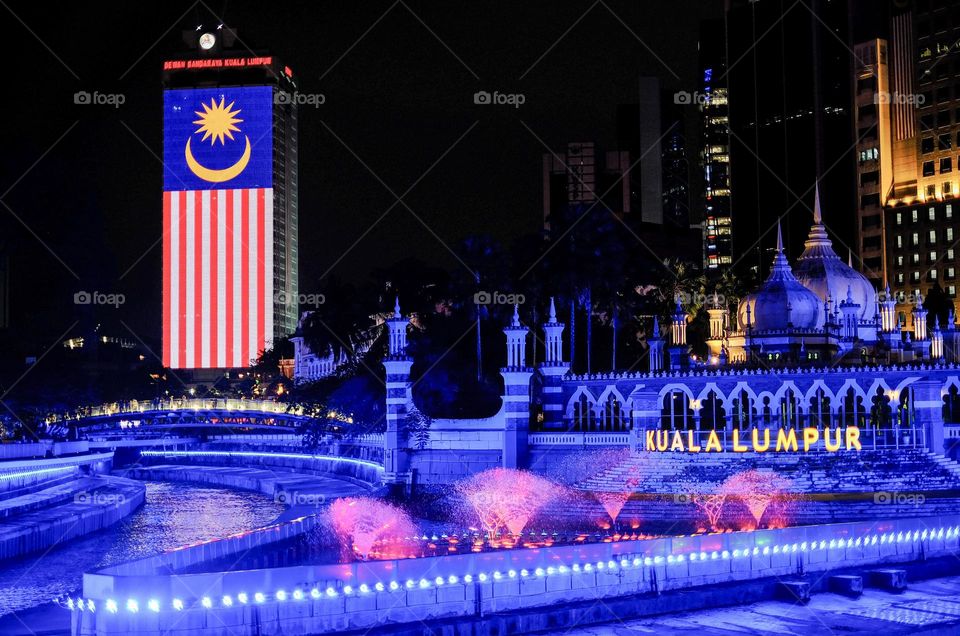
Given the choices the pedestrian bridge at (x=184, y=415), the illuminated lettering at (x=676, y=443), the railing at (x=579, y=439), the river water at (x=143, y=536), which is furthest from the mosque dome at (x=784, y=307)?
the pedestrian bridge at (x=184, y=415)

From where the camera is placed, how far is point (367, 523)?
62344 millimetres

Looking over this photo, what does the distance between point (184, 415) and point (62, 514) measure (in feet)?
204

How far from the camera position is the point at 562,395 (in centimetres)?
7162

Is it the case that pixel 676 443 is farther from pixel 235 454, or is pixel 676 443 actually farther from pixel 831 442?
pixel 235 454

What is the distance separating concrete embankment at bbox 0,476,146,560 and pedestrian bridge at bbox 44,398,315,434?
3021 centimetres

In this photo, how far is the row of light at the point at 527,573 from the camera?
104 feet

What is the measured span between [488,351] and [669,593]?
5352 centimetres

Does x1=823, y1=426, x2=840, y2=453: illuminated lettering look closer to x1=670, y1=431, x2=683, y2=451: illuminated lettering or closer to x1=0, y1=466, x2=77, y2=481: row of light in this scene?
x1=670, y1=431, x2=683, y2=451: illuminated lettering

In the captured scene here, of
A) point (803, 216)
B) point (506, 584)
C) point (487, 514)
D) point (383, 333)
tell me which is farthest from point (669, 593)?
point (803, 216)

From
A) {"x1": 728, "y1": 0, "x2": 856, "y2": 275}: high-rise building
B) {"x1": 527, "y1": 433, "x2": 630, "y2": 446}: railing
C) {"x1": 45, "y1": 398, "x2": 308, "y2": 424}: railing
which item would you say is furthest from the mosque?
{"x1": 728, "y1": 0, "x2": 856, "y2": 275}: high-rise building

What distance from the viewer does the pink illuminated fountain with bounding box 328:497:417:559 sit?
163ft

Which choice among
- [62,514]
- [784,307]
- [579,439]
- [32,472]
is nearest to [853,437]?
[579,439]

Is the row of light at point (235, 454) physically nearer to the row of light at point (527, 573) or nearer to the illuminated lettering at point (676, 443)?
the illuminated lettering at point (676, 443)

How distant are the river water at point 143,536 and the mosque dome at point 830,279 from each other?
129ft
